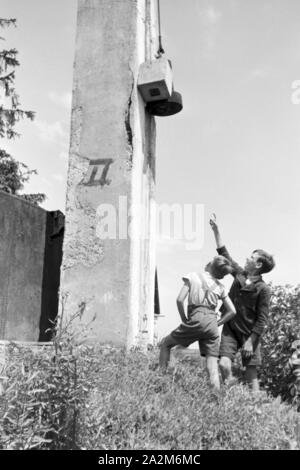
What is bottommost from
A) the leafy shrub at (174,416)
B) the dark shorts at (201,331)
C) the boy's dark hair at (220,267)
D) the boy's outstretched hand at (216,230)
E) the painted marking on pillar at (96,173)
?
the leafy shrub at (174,416)

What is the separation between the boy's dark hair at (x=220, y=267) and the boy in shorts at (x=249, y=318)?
0.24 meters

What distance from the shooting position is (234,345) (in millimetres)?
4398

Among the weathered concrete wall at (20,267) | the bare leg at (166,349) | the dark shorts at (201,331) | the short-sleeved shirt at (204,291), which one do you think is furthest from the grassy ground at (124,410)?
the weathered concrete wall at (20,267)

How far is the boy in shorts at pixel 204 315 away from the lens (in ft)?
13.5

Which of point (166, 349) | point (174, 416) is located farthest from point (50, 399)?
point (166, 349)

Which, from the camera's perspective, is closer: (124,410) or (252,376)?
(124,410)

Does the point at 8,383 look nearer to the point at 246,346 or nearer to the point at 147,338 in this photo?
the point at 246,346

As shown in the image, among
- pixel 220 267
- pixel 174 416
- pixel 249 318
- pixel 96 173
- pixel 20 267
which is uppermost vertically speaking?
pixel 96 173

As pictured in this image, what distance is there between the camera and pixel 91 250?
5.53 meters

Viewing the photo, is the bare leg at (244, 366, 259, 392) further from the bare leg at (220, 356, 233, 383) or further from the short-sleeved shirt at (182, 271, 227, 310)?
the short-sleeved shirt at (182, 271, 227, 310)

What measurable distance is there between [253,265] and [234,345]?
0.78 metres

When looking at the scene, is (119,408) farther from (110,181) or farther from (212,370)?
(110,181)

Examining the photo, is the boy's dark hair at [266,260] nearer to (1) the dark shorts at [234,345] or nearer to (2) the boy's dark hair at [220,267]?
(2) the boy's dark hair at [220,267]
